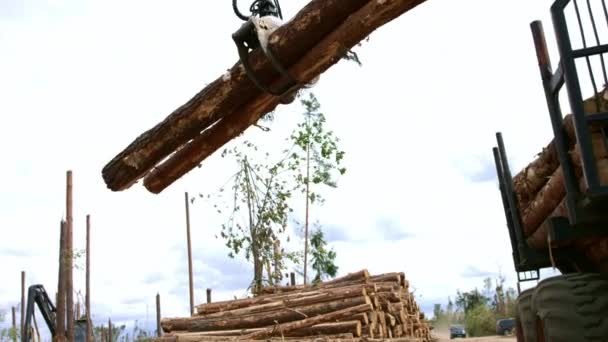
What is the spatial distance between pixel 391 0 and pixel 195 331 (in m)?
10.5

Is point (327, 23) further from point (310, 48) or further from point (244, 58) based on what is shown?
point (244, 58)

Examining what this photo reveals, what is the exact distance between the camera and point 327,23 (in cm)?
368

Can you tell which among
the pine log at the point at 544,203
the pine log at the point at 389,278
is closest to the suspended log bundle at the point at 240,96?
the pine log at the point at 544,203

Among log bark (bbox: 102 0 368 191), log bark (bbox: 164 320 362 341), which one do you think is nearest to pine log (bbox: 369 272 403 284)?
log bark (bbox: 164 320 362 341)

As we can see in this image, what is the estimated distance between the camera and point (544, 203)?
187 inches

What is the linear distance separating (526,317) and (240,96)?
2.79 meters

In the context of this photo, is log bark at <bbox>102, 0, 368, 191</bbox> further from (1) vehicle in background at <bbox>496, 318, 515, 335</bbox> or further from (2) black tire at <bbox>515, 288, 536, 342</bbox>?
(1) vehicle in background at <bbox>496, 318, 515, 335</bbox>

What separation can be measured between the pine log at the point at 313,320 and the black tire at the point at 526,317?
5.47 meters

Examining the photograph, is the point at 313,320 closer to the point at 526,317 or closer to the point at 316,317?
the point at 316,317

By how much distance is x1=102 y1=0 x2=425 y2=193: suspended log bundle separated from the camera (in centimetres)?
355

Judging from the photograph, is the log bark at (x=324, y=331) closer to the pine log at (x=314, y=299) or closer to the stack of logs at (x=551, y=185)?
the pine log at (x=314, y=299)

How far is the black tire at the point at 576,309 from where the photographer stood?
140 inches

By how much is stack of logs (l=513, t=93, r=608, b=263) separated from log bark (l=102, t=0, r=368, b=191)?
1411mm

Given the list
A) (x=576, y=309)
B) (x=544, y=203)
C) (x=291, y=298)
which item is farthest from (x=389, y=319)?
(x=576, y=309)
